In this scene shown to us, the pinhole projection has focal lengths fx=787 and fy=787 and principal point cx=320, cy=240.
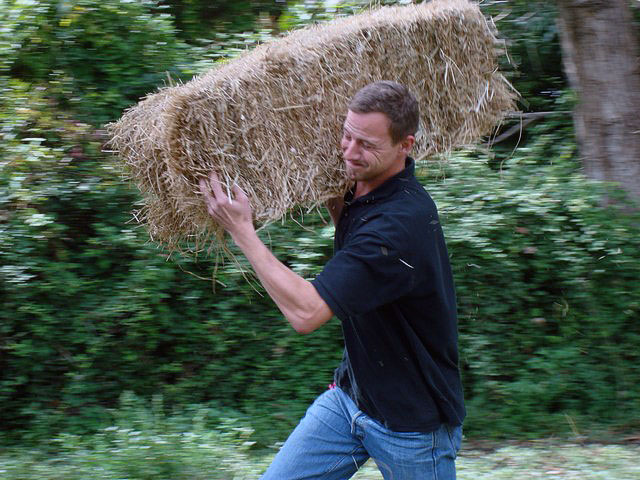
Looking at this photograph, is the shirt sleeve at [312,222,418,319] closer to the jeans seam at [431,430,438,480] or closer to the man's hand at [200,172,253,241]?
the man's hand at [200,172,253,241]

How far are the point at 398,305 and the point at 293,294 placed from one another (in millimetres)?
440

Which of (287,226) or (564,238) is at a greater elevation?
(287,226)

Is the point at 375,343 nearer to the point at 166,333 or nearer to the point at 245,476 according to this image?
the point at 245,476

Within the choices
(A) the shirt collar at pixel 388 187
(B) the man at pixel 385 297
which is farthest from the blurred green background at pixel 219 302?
(A) the shirt collar at pixel 388 187

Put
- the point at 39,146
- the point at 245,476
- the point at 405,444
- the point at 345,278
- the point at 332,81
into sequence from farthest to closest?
the point at 39,146 → the point at 245,476 → the point at 332,81 → the point at 405,444 → the point at 345,278

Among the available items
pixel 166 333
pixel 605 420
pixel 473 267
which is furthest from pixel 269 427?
pixel 605 420

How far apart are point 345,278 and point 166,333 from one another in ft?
11.4

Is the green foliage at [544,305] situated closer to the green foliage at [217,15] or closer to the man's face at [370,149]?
the man's face at [370,149]

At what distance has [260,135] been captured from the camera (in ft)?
9.68

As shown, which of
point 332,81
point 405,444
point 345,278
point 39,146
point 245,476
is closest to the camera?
point 345,278

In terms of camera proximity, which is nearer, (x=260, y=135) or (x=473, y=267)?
(x=260, y=135)

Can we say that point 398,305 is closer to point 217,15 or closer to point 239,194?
point 239,194

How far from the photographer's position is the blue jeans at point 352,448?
2.87m

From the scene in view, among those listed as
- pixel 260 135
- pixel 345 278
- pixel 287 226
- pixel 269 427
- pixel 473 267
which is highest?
pixel 260 135
